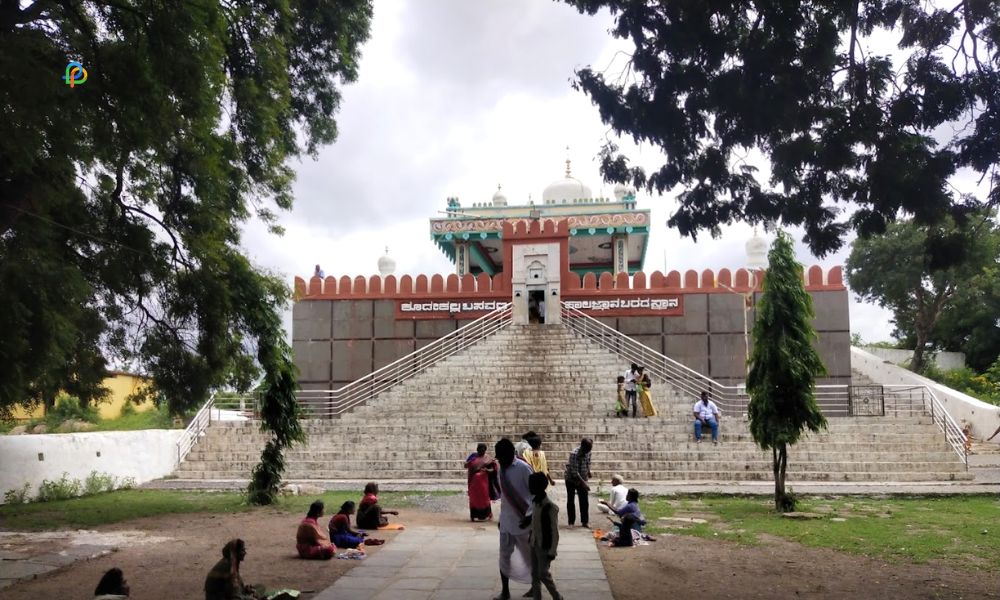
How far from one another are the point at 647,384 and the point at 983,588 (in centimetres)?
1209

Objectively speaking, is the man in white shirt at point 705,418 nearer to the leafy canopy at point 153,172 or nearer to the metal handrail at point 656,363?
the metal handrail at point 656,363

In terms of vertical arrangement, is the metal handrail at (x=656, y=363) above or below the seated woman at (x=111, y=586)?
above

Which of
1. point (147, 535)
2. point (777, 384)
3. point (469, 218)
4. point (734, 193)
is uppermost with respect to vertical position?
point (469, 218)

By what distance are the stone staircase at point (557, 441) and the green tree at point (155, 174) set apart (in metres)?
4.87

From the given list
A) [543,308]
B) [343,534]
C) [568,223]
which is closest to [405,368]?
[543,308]

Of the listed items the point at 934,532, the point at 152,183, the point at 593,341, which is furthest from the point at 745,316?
the point at 152,183

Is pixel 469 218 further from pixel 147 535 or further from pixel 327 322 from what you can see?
pixel 147 535

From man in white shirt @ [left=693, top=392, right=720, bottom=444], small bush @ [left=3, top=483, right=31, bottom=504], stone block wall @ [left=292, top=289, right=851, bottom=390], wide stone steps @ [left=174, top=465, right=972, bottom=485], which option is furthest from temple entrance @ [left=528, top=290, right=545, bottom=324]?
small bush @ [left=3, top=483, right=31, bottom=504]

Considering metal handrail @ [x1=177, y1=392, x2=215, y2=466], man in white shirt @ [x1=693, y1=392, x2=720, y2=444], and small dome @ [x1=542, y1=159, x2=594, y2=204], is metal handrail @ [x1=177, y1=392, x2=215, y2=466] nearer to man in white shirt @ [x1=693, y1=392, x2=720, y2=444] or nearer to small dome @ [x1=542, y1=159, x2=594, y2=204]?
man in white shirt @ [x1=693, y1=392, x2=720, y2=444]

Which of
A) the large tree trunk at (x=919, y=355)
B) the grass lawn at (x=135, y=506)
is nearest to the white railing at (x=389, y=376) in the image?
the grass lawn at (x=135, y=506)

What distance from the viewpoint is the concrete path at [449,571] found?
6.73 metres

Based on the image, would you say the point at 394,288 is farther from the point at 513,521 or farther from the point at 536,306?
the point at 513,521

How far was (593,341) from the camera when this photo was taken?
2403 cm

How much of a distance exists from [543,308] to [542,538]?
67.6 feet
